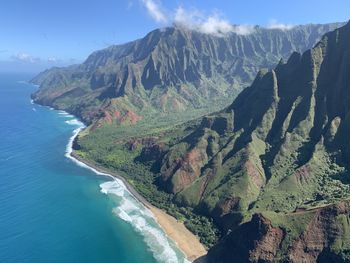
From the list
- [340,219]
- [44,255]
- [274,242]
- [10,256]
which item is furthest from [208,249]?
[10,256]

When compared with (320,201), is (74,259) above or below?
below

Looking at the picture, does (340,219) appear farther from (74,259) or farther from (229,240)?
(74,259)

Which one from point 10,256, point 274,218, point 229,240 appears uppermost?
point 274,218

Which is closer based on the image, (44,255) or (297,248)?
(297,248)

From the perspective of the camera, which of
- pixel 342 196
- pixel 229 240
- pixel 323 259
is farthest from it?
pixel 342 196

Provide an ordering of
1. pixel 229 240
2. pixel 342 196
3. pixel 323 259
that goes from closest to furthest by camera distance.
Answer: pixel 323 259 → pixel 229 240 → pixel 342 196

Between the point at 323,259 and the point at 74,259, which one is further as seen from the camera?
the point at 74,259

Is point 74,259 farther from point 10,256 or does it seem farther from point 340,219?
point 340,219

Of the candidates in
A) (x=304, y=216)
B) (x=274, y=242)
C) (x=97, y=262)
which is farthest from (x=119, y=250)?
(x=304, y=216)

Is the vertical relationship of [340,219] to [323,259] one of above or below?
above
